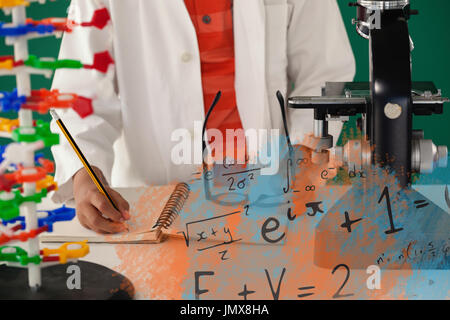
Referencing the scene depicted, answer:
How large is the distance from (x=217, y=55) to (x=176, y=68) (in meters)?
0.09

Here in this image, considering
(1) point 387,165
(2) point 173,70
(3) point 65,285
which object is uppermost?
(2) point 173,70

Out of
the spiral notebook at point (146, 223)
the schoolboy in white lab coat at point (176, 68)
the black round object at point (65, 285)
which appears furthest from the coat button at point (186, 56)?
the black round object at point (65, 285)

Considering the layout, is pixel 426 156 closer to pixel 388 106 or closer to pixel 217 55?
pixel 388 106

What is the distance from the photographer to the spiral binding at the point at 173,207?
80cm

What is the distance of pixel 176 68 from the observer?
116 centimetres

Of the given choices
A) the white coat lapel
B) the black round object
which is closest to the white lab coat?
the white coat lapel

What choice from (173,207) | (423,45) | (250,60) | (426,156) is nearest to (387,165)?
Result: (426,156)

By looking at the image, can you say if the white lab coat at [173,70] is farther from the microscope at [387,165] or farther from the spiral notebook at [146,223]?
the microscope at [387,165]

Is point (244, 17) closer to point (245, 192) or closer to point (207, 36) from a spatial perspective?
point (207, 36)

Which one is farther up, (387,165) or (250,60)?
(250,60)

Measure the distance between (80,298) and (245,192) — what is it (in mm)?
296

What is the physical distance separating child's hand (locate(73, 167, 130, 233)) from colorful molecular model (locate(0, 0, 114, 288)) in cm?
22

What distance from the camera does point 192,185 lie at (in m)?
0.93

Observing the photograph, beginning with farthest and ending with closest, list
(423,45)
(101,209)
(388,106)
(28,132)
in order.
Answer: (423,45) < (101,209) < (388,106) < (28,132)
